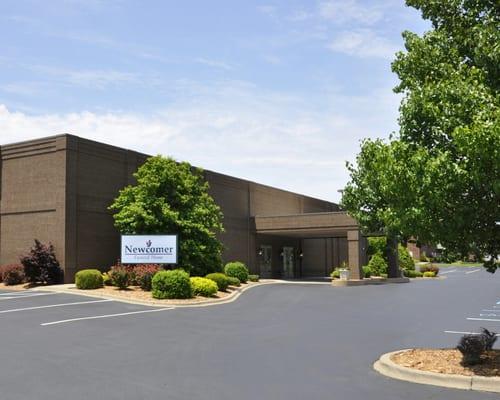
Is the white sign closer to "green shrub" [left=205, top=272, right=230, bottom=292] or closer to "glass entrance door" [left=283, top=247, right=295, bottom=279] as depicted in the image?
"green shrub" [left=205, top=272, right=230, bottom=292]

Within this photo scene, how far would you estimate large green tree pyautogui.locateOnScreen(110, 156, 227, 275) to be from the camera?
1256 inches

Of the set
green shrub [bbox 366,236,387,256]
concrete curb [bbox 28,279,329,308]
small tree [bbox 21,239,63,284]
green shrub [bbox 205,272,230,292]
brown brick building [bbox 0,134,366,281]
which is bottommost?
concrete curb [bbox 28,279,329,308]

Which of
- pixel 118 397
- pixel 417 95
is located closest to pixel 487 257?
pixel 417 95

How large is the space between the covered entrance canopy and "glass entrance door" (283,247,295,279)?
12.3ft

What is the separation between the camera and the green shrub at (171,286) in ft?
84.3

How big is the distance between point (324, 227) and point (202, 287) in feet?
64.6

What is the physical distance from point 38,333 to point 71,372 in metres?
5.52

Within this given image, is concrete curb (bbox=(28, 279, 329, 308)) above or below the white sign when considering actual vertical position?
below

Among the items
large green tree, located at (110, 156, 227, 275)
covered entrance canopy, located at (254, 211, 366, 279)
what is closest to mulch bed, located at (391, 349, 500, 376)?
large green tree, located at (110, 156, 227, 275)

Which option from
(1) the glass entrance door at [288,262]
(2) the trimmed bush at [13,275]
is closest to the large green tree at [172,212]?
(2) the trimmed bush at [13,275]

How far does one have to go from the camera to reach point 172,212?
A: 31.8 metres

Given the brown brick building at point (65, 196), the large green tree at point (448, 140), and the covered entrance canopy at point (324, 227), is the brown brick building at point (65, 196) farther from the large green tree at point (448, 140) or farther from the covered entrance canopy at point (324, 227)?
the large green tree at point (448, 140)

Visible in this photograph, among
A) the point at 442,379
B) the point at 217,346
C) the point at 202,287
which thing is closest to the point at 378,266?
the point at 202,287

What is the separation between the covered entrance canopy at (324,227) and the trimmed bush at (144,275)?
1822 centimetres
